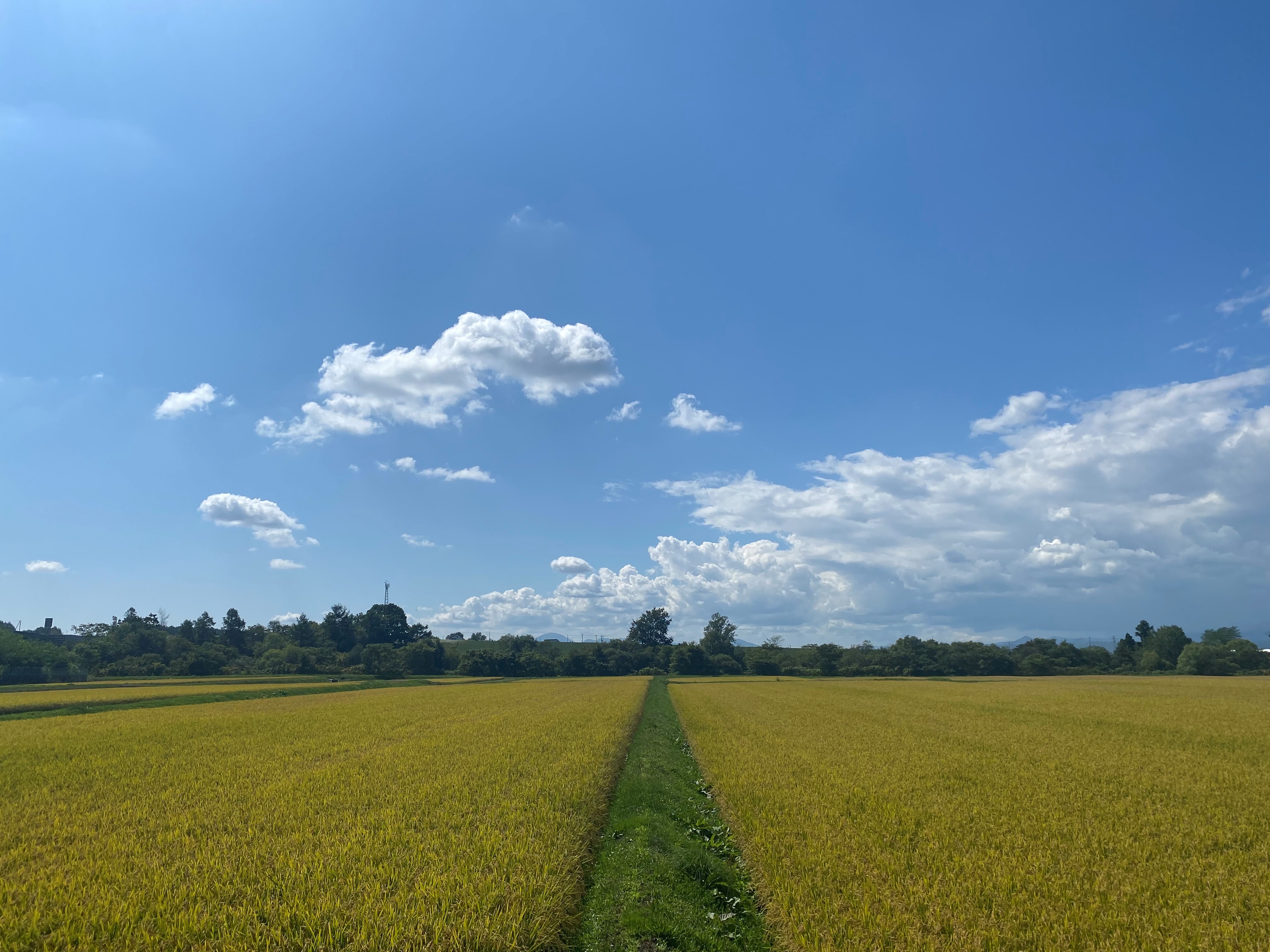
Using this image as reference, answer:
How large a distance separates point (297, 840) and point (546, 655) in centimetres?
12612

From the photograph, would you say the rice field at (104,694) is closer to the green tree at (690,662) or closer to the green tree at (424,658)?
A: the green tree at (424,658)

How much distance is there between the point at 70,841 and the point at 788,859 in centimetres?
1380

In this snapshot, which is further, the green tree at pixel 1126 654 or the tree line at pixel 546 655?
the green tree at pixel 1126 654

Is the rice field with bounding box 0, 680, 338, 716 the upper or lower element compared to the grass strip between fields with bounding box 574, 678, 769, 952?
lower

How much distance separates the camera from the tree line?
3831 inches

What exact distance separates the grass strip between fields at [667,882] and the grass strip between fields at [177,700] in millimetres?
40175

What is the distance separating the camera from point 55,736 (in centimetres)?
2639

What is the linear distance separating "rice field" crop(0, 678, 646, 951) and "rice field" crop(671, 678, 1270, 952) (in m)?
4.16

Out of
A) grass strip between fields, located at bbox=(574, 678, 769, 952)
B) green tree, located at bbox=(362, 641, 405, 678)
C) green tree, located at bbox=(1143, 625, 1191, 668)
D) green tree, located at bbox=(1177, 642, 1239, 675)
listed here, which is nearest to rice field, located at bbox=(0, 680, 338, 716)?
green tree, located at bbox=(362, 641, 405, 678)

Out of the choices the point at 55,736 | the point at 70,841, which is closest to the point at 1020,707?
the point at 70,841

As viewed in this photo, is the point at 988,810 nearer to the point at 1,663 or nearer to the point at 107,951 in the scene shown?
the point at 107,951

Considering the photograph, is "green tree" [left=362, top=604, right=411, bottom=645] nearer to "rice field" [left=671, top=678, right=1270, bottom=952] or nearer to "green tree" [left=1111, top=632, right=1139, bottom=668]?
"rice field" [left=671, top=678, right=1270, bottom=952]

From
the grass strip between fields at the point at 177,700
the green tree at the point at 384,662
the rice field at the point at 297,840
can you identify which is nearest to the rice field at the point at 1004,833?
the rice field at the point at 297,840

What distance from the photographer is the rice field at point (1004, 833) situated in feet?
28.2
